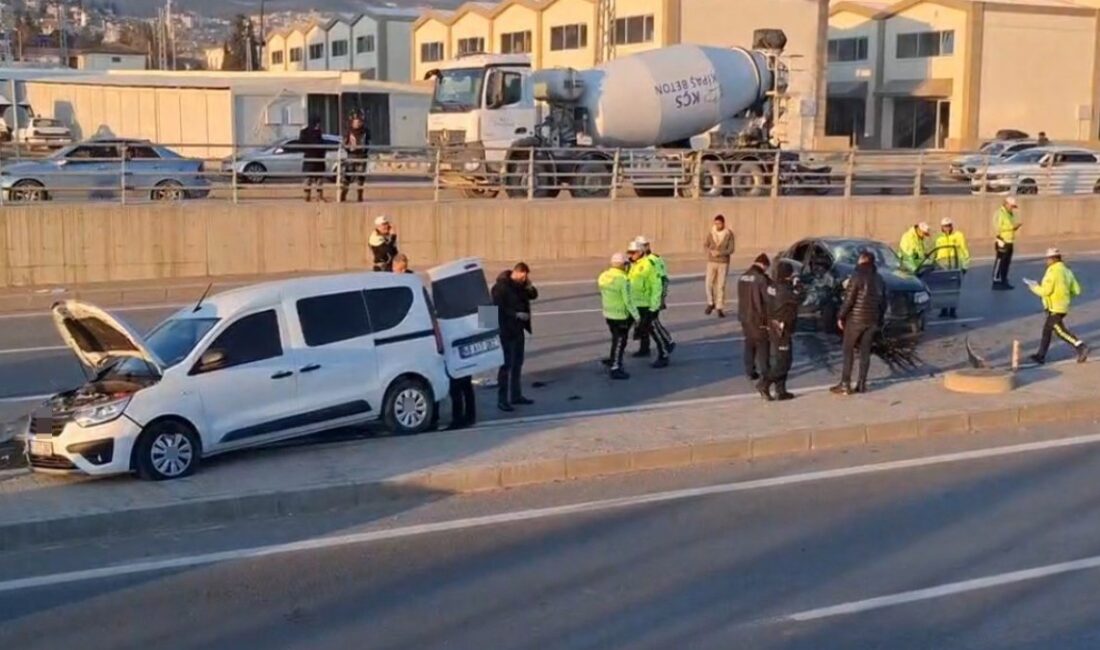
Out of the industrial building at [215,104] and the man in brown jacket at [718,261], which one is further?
the industrial building at [215,104]

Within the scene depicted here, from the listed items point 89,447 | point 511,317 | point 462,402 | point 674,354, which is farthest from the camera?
point 674,354

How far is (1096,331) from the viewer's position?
21.0 meters

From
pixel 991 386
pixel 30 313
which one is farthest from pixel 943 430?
pixel 30 313

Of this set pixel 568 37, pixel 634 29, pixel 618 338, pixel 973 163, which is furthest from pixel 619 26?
pixel 618 338

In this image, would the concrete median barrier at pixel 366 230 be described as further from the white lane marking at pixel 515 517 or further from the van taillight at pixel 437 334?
the white lane marking at pixel 515 517

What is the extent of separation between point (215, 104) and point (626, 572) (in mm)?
46304

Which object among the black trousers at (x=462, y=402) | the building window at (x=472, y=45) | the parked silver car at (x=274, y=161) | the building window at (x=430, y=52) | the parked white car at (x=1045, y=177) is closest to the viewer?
the black trousers at (x=462, y=402)

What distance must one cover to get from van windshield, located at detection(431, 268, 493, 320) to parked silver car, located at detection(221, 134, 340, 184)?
9.99m

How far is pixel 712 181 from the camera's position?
33094 mm

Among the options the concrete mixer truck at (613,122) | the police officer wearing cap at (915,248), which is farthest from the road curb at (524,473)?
the concrete mixer truck at (613,122)

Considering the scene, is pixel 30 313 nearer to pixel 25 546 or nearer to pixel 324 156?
pixel 324 156

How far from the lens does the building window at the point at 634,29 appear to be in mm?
64500

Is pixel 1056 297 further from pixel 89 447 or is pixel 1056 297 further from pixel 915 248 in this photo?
pixel 89 447

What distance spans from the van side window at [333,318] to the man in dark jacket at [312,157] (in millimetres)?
13696
